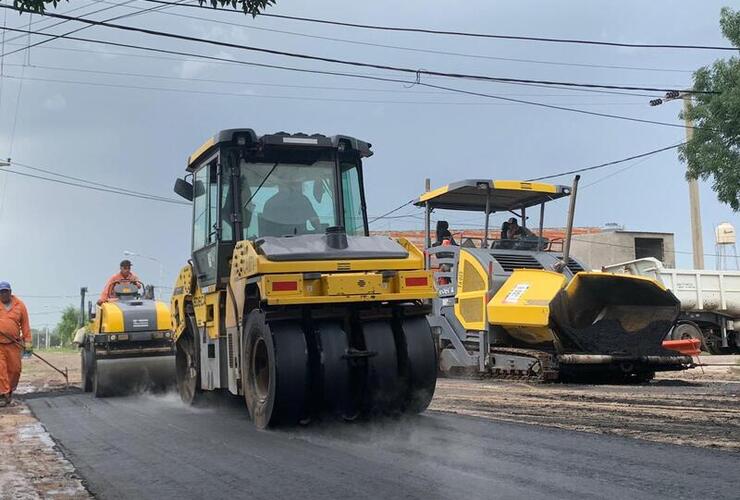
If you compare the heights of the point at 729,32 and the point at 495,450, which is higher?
the point at 729,32

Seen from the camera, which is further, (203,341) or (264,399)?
(203,341)

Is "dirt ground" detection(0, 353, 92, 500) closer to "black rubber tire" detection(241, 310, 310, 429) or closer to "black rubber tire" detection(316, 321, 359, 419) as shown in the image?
"black rubber tire" detection(241, 310, 310, 429)

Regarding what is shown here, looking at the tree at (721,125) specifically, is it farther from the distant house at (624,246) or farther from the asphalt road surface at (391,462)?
the distant house at (624,246)

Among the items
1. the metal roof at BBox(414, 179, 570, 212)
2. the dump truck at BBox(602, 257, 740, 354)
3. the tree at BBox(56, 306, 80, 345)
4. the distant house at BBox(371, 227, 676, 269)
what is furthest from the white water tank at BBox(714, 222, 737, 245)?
the tree at BBox(56, 306, 80, 345)

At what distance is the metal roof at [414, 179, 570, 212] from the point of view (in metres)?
11.8

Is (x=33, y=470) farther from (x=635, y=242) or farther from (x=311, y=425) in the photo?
(x=635, y=242)

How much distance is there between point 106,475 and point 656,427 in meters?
4.26

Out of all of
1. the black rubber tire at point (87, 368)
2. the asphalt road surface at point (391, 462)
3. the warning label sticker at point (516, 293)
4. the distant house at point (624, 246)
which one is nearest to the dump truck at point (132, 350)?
the black rubber tire at point (87, 368)

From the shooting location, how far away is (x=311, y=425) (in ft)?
22.6

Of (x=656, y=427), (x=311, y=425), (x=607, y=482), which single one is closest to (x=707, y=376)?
(x=656, y=427)

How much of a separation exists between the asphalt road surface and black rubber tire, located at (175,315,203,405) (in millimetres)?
1506

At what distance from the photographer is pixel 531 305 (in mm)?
10273

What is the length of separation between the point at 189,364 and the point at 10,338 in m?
2.83

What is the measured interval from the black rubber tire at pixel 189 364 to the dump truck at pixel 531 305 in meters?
4.11
